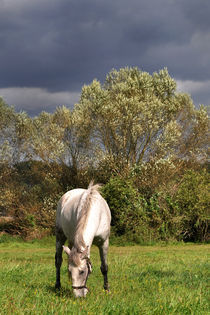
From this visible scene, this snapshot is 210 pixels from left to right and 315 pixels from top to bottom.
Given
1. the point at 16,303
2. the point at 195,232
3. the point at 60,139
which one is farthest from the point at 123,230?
the point at 16,303

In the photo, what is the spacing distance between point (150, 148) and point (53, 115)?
33.7ft

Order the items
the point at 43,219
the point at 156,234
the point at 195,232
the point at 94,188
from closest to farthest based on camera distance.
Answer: the point at 94,188, the point at 156,234, the point at 195,232, the point at 43,219

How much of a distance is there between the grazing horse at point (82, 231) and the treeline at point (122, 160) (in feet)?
46.9

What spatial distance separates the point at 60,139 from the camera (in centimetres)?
2912

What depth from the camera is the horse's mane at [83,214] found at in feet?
22.2

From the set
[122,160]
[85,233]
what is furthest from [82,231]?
[122,160]

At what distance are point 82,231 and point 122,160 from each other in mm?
21053

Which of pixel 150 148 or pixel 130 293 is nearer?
pixel 130 293

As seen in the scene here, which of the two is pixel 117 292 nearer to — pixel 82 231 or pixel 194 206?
pixel 82 231

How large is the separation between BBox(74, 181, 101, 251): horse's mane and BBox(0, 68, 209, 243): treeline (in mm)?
15208

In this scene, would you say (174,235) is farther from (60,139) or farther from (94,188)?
(94,188)

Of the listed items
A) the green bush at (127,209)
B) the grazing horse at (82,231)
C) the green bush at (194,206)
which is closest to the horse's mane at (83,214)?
the grazing horse at (82,231)

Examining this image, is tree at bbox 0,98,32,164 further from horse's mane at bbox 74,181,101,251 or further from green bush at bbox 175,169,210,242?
horse's mane at bbox 74,181,101,251

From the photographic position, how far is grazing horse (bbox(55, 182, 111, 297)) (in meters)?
6.57
